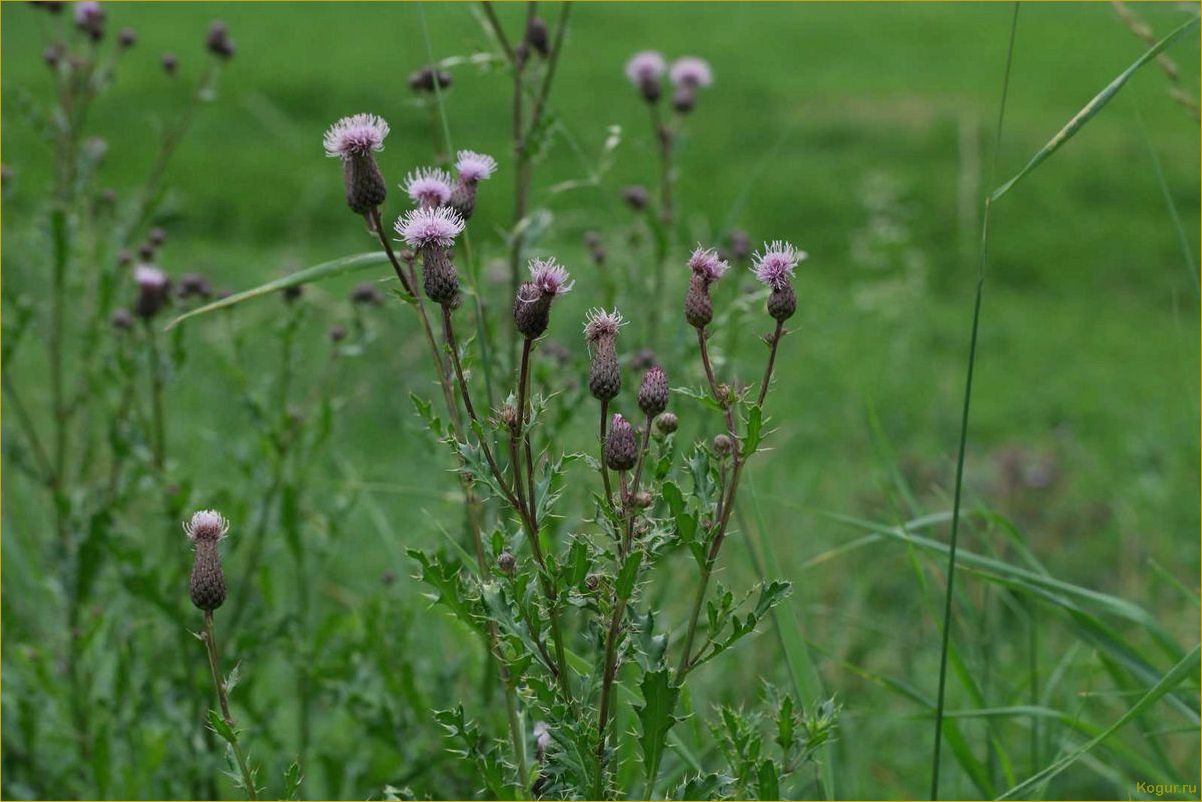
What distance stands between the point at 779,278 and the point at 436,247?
28 cm

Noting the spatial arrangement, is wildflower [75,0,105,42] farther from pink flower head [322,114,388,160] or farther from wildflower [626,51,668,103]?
pink flower head [322,114,388,160]

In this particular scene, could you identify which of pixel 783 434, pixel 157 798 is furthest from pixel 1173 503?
pixel 157 798

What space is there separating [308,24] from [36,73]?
1.66 meters

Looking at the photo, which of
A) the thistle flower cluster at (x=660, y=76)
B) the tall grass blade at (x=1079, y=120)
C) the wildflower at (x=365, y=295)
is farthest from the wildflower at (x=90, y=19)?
the tall grass blade at (x=1079, y=120)

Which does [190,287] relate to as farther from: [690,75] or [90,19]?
[690,75]

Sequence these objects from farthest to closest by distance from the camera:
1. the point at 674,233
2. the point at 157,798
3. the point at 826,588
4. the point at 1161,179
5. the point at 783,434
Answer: the point at 783,434, the point at 826,588, the point at 674,233, the point at 157,798, the point at 1161,179

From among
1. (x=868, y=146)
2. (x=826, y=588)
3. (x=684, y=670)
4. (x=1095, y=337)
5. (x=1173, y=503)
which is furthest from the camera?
(x=868, y=146)

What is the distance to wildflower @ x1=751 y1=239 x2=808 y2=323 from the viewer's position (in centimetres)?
102

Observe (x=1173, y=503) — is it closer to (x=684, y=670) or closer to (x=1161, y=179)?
(x=1161, y=179)

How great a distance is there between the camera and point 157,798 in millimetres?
1829

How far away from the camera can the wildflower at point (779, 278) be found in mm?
1021

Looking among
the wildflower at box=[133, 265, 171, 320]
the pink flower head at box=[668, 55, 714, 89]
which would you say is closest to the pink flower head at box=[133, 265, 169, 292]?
the wildflower at box=[133, 265, 171, 320]

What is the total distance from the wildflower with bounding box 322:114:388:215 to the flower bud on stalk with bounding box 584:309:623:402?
221mm

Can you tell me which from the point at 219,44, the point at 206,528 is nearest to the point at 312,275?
the point at 206,528
